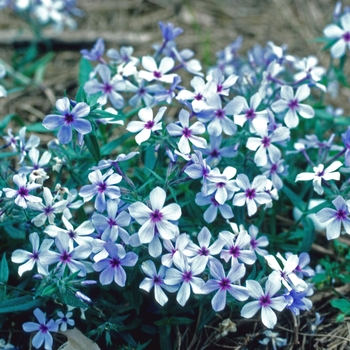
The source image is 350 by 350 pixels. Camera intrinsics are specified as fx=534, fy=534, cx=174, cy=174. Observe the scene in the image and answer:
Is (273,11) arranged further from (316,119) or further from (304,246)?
(304,246)

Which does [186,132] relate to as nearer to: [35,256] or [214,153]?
[214,153]

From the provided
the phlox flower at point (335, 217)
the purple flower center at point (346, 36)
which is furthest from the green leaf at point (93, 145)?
the purple flower center at point (346, 36)

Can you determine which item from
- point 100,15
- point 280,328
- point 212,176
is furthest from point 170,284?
point 100,15

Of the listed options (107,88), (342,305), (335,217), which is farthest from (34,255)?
(342,305)

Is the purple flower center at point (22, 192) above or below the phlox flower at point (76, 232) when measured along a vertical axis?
above

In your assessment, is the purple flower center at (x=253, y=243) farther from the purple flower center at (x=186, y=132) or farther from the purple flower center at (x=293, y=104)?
the purple flower center at (x=293, y=104)

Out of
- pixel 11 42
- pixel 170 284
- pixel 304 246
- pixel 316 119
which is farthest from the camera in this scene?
pixel 11 42
